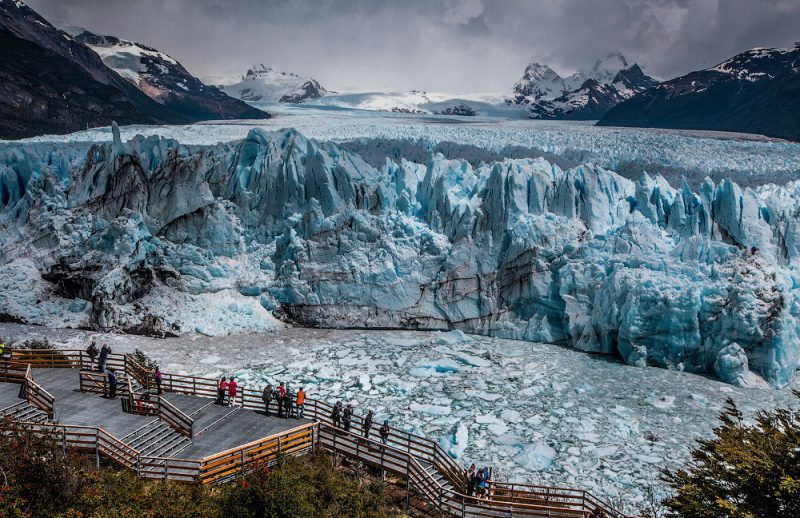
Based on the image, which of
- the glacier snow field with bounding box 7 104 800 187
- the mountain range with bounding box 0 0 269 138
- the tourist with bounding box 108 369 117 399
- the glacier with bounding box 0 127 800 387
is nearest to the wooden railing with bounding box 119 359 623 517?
the tourist with bounding box 108 369 117 399

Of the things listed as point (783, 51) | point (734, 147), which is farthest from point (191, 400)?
point (783, 51)

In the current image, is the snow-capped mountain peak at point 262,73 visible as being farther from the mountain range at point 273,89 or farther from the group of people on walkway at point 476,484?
the group of people on walkway at point 476,484

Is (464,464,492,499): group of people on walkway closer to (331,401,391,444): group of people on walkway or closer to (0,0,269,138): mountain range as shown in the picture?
(331,401,391,444): group of people on walkway

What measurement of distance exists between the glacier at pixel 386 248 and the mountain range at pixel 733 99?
30529 millimetres

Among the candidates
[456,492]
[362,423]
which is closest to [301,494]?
[456,492]

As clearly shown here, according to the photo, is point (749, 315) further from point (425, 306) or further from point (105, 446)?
point (105, 446)

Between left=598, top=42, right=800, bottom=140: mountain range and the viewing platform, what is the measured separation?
47.5 meters

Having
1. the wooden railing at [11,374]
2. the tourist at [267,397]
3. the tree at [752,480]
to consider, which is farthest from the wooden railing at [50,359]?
the tree at [752,480]

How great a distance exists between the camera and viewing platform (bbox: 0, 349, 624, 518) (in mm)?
11195

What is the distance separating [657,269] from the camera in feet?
72.4

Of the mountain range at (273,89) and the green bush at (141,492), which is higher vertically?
the mountain range at (273,89)

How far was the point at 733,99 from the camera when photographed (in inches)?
2331

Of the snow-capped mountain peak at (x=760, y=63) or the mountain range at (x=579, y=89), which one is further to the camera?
the mountain range at (x=579, y=89)

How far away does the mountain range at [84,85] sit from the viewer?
1906 inches
